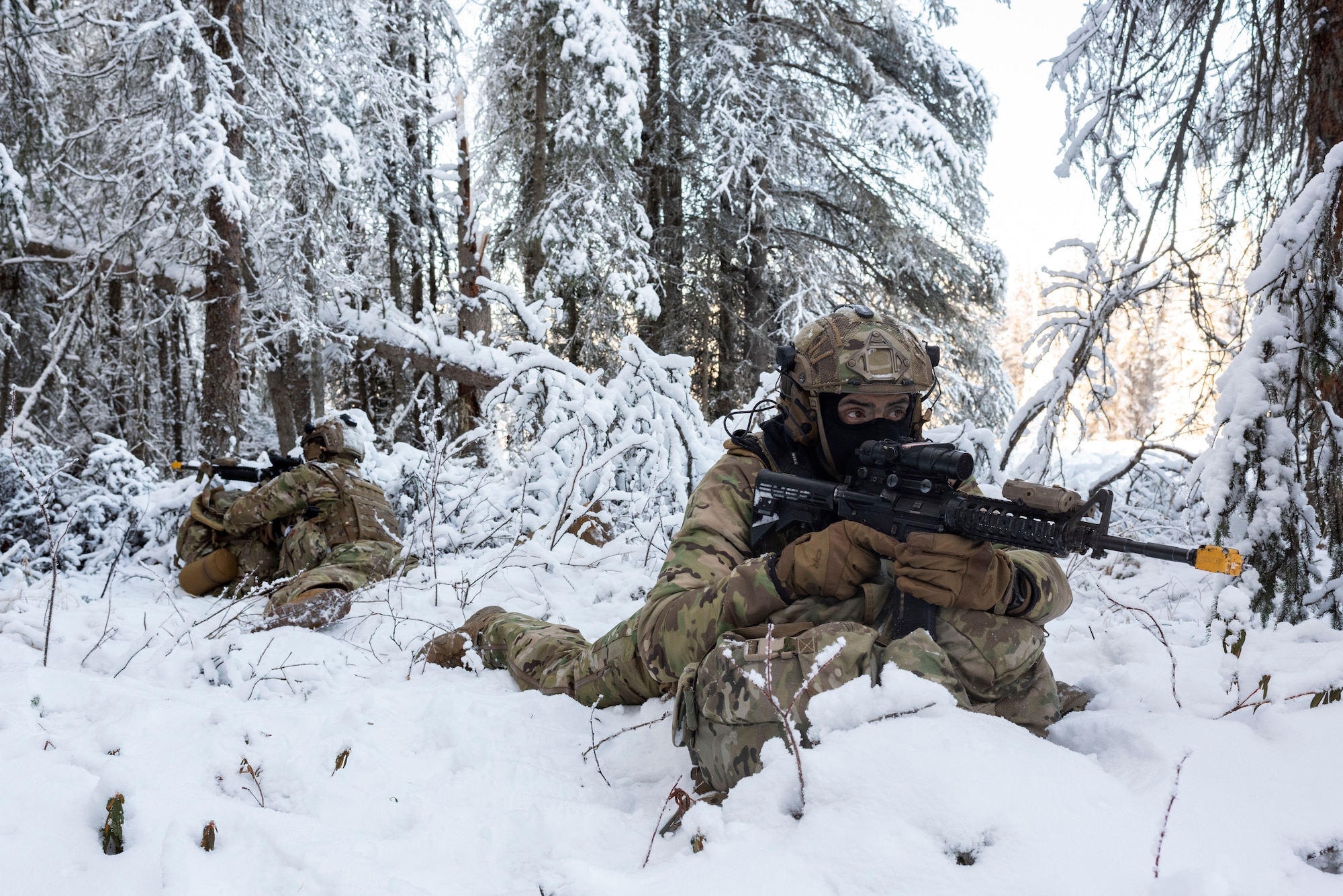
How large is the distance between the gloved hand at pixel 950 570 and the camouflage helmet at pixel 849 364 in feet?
1.96

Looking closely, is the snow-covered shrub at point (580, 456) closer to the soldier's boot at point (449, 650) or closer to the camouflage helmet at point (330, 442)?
the camouflage helmet at point (330, 442)

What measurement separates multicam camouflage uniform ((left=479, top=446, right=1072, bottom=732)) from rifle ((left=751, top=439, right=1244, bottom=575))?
0.59 ft

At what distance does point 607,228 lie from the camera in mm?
9805

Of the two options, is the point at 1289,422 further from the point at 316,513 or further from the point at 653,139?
Answer: the point at 653,139

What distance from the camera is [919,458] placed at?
6.82 ft

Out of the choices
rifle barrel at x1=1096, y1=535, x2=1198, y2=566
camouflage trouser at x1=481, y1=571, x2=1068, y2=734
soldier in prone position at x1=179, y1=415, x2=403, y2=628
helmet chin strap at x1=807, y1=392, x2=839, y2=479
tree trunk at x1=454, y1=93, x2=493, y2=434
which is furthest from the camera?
tree trunk at x1=454, y1=93, x2=493, y2=434

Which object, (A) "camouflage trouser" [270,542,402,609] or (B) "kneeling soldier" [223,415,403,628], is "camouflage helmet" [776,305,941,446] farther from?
(B) "kneeling soldier" [223,415,403,628]

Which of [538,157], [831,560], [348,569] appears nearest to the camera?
[831,560]

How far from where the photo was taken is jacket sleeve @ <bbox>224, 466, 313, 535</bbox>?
5.61 metres

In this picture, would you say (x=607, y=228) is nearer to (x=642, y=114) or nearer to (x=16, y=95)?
(x=642, y=114)

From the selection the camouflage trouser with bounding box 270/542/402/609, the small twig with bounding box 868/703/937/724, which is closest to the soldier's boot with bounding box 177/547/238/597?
the camouflage trouser with bounding box 270/542/402/609

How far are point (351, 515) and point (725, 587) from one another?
398cm

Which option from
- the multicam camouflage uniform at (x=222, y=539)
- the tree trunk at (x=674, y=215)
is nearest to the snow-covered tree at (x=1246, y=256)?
the multicam camouflage uniform at (x=222, y=539)

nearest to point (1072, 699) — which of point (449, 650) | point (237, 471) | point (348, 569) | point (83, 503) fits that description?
point (449, 650)
